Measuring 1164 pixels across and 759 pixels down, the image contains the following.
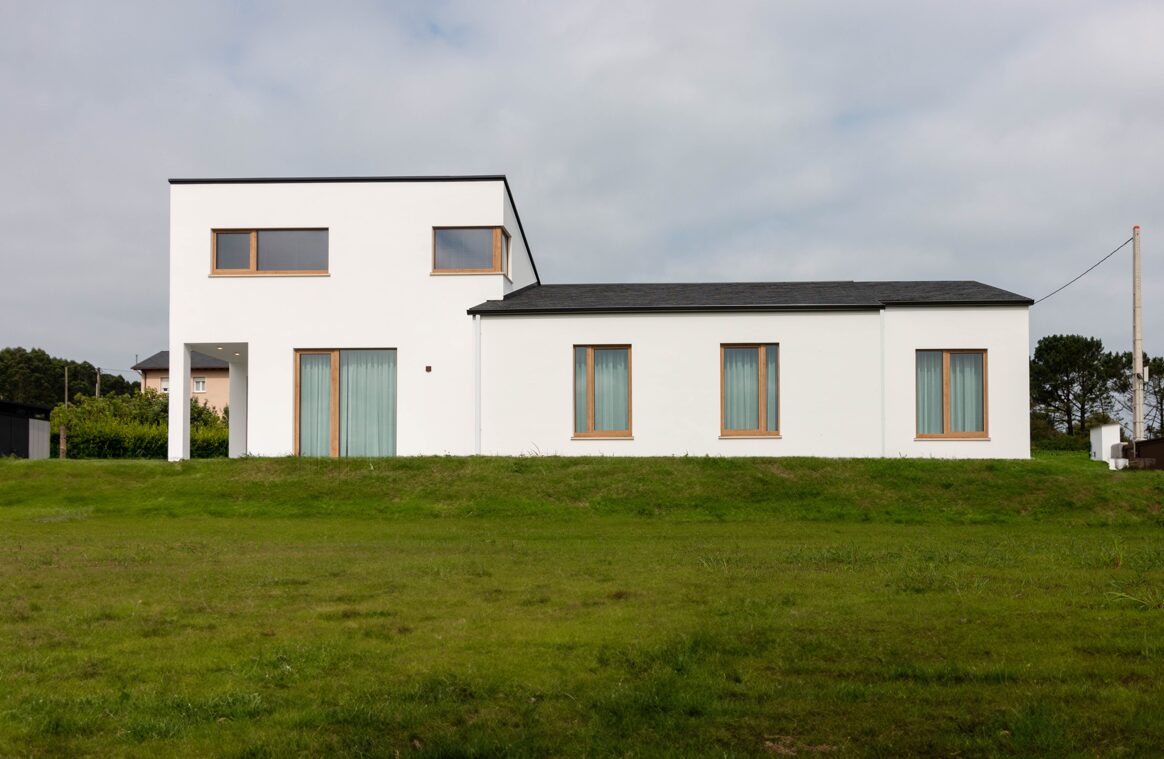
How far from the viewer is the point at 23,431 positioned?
126 feet

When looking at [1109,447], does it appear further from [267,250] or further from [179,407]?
[179,407]

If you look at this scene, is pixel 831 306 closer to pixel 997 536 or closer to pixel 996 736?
pixel 997 536

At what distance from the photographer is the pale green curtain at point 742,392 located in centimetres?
2352

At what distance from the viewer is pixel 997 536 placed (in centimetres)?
1430

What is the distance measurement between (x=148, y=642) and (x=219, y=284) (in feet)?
65.4

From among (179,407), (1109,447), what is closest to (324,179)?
(179,407)

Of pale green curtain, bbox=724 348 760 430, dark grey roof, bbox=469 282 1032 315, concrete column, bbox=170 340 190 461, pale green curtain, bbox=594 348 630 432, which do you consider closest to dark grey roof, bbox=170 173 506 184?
dark grey roof, bbox=469 282 1032 315

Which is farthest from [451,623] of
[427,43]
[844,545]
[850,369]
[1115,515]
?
[850,369]

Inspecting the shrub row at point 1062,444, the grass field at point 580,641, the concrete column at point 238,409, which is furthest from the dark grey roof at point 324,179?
the shrub row at point 1062,444

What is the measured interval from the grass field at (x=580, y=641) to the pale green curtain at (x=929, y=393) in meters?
7.61

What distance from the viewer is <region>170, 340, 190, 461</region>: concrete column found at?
25.1 m

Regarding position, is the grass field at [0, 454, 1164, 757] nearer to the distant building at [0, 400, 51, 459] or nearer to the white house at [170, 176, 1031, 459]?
the white house at [170, 176, 1031, 459]

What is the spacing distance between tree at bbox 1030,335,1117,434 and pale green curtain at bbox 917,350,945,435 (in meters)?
35.2

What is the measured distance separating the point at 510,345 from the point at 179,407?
364 inches
